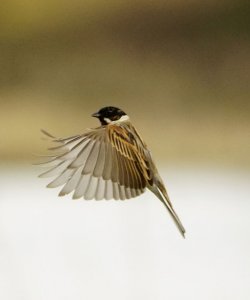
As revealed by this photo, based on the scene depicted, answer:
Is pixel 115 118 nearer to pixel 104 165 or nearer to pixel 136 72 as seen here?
pixel 104 165

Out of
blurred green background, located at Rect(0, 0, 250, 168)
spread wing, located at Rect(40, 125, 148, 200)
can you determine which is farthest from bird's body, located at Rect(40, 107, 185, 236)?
blurred green background, located at Rect(0, 0, 250, 168)

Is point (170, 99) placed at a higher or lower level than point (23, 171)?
higher

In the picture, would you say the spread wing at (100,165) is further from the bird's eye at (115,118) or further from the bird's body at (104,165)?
the bird's eye at (115,118)

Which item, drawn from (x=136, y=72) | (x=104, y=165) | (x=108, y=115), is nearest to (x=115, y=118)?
(x=108, y=115)

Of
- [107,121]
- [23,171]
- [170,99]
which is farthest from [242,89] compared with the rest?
[107,121]

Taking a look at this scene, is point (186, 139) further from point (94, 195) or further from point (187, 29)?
point (94, 195)

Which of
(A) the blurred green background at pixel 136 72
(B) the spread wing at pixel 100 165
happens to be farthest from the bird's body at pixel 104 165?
(A) the blurred green background at pixel 136 72

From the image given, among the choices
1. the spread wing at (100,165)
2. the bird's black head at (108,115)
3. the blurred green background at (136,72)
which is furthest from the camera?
the blurred green background at (136,72)

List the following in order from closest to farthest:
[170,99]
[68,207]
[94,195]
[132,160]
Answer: [94,195]
[132,160]
[68,207]
[170,99]

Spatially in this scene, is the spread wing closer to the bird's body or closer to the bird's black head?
the bird's body
